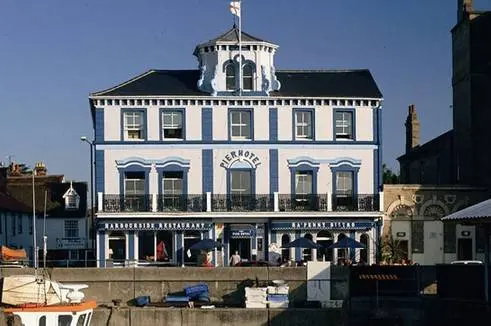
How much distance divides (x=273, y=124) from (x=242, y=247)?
6.70 metres

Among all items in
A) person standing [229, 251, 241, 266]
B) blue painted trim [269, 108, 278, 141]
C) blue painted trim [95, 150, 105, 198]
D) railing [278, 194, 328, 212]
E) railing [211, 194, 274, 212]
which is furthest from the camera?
blue painted trim [269, 108, 278, 141]

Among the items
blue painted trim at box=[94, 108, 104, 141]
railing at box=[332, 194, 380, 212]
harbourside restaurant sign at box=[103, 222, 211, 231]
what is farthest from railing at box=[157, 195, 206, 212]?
railing at box=[332, 194, 380, 212]

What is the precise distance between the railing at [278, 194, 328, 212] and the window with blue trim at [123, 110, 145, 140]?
26.4 ft

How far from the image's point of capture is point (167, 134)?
2406 inches

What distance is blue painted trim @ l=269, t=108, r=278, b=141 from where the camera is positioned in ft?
202

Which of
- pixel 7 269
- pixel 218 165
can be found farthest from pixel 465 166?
pixel 7 269

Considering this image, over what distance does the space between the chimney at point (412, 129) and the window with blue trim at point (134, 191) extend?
27.0 meters

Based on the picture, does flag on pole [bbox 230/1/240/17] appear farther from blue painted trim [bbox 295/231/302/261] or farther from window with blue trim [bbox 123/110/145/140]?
blue painted trim [bbox 295/231/302/261]

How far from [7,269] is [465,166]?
28454 millimetres

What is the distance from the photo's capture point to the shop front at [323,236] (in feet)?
200

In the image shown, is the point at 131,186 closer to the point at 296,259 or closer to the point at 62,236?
the point at 296,259

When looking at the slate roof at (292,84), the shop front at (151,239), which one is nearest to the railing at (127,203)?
the shop front at (151,239)

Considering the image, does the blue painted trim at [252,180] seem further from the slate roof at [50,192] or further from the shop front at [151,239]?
the slate roof at [50,192]

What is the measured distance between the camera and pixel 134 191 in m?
60.7
